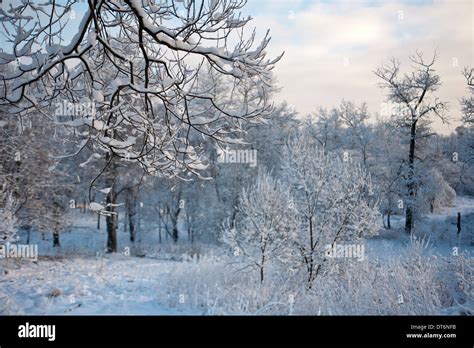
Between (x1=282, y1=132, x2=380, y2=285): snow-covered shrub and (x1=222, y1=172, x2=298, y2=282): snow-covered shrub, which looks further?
(x1=282, y1=132, x2=380, y2=285): snow-covered shrub

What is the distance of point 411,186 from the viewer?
18547mm

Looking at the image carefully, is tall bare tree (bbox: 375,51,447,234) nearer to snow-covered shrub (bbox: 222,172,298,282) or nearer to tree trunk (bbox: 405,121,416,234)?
tree trunk (bbox: 405,121,416,234)

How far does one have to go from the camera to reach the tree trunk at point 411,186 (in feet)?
58.7

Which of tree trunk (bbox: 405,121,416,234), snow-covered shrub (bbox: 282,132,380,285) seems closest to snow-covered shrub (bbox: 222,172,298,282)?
snow-covered shrub (bbox: 282,132,380,285)

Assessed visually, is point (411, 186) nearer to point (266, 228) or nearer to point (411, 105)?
point (411, 105)

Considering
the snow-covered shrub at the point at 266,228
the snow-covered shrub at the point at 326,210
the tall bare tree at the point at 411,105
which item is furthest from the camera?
the tall bare tree at the point at 411,105

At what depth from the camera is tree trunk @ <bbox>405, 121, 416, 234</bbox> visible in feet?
58.7

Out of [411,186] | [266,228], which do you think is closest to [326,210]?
[266,228]

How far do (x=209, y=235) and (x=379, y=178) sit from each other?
469 inches

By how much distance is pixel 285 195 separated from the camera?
802 cm

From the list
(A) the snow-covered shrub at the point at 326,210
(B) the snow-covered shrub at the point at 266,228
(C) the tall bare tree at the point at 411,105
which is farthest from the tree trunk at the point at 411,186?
(B) the snow-covered shrub at the point at 266,228

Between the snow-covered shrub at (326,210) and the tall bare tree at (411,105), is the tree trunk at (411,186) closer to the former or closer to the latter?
the tall bare tree at (411,105)

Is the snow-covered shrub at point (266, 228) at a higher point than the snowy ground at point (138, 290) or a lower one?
higher

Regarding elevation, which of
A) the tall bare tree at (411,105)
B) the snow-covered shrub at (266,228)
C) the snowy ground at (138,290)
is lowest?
the snowy ground at (138,290)
